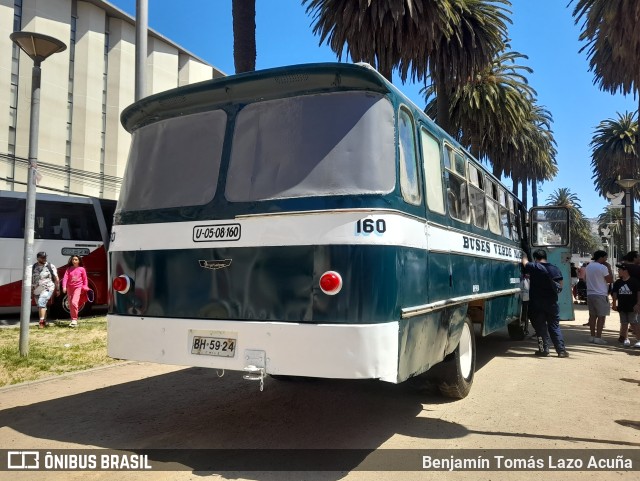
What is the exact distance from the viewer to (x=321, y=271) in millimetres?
3797

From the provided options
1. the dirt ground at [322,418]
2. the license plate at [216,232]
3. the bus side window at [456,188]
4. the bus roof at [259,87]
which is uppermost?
the bus roof at [259,87]

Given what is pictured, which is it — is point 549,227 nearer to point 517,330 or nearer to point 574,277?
point 517,330

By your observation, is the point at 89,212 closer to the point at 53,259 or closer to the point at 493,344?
the point at 53,259

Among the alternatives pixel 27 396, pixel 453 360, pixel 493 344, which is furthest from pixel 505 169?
pixel 27 396

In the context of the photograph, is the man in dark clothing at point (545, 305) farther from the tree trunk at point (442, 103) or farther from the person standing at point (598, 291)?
the tree trunk at point (442, 103)

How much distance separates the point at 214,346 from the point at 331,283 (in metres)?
1.11

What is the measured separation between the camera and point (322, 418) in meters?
5.19

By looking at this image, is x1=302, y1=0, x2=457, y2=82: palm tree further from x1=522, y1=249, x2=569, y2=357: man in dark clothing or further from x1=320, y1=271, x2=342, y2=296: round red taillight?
x1=320, y1=271, x2=342, y2=296: round red taillight

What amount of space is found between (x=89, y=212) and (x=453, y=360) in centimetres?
1136

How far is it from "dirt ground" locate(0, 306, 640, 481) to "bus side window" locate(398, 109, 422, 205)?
209 centimetres

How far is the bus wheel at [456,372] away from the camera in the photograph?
557 cm

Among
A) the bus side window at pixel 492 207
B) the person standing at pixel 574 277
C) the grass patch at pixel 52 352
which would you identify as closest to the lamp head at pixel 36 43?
the grass patch at pixel 52 352

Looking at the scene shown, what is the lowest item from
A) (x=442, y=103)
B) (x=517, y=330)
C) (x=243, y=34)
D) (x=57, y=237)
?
(x=517, y=330)

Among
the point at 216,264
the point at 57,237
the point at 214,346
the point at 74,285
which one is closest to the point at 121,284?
the point at 216,264
